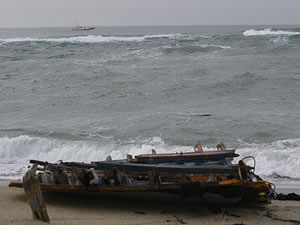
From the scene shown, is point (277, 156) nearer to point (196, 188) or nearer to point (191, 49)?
point (196, 188)

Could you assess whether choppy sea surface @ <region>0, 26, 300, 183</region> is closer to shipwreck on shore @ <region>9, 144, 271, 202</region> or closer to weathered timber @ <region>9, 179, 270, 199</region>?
shipwreck on shore @ <region>9, 144, 271, 202</region>

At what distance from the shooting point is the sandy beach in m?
5.65

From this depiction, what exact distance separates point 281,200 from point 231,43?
32.2 m

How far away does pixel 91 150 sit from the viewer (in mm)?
11297

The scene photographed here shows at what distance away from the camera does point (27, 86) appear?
73.1 ft

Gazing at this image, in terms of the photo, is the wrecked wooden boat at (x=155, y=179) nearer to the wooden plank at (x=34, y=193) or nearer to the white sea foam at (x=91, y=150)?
the wooden plank at (x=34, y=193)

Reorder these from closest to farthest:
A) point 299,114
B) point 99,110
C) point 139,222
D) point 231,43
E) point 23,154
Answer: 1. point 139,222
2. point 23,154
3. point 299,114
4. point 99,110
5. point 231,43

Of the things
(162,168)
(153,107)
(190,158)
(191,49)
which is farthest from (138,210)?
(191,49)

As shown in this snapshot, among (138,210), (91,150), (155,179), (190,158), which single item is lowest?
(91,150)

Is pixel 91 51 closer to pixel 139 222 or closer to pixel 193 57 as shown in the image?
pixel 193 57

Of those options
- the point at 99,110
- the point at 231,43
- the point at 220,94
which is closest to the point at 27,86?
the point at 99,110

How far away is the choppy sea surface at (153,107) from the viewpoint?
36.9 feet

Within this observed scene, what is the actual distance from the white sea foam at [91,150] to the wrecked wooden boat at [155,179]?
130 inches

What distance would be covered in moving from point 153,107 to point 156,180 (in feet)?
34.8
